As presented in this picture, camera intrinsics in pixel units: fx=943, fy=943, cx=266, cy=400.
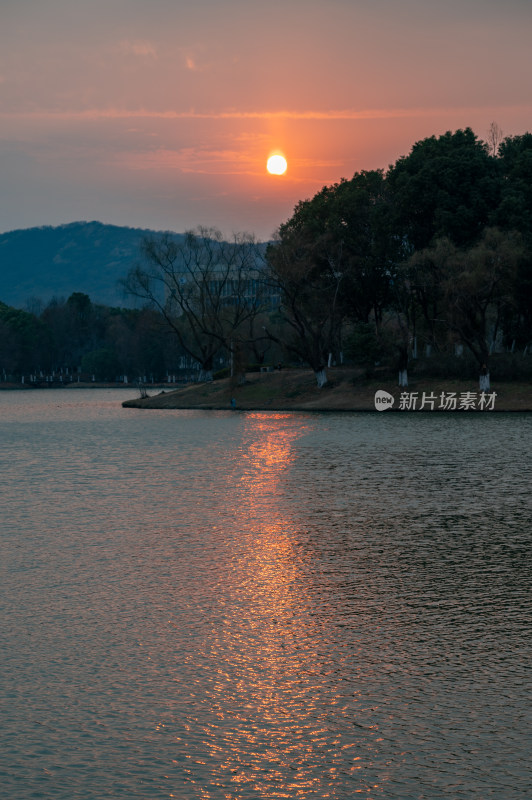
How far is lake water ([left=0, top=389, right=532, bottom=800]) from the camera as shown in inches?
374

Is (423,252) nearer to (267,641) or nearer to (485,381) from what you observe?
(485,381)

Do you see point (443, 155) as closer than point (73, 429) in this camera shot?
No

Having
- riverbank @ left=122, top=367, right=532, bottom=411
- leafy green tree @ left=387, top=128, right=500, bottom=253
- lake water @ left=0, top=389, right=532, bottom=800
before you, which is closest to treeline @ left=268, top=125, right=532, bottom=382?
leafy green tree @ left=387, top=128, right=500, bottom=253

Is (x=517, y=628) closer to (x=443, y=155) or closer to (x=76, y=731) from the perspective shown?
(x=76, y=731)

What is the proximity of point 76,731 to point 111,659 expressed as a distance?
2.60 metres

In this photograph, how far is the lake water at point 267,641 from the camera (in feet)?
31.1

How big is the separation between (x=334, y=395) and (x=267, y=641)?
7383cm

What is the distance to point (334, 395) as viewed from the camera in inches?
3440

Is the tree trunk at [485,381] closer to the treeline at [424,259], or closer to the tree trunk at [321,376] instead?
the treeline at [424,259]

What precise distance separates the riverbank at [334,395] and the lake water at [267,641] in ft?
156

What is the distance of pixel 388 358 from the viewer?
8875cm

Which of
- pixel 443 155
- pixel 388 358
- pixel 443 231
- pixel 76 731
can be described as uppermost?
pixel 443 155

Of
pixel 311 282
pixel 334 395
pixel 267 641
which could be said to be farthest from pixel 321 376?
pixel 267 641

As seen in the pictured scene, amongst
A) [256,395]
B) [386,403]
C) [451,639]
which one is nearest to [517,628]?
[451,639]
